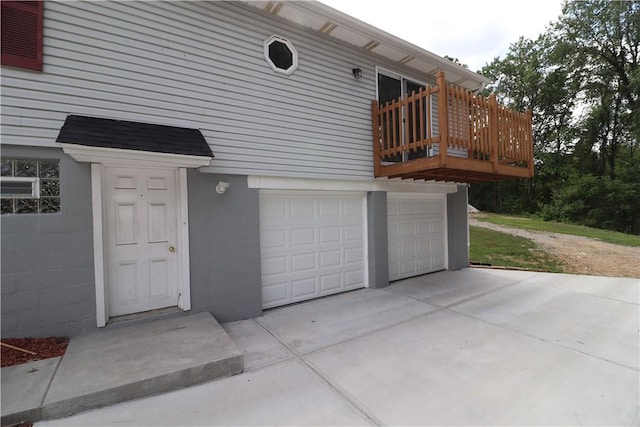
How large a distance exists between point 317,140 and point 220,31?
6.82 feet

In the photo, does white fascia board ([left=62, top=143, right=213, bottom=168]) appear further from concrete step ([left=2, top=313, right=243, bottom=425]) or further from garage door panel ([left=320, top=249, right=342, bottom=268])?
garage door panel ([left=320, top=249, right=342, bottom=268])

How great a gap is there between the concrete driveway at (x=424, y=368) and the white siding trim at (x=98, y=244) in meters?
1.33

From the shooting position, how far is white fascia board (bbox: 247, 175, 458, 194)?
434 cm

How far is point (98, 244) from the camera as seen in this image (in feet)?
10.4

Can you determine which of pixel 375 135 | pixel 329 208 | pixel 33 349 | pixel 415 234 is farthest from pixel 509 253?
pixel 33 349

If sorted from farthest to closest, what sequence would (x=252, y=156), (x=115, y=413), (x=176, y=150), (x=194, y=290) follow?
(x=252, y=156)
(x=194, y=290)
(x=176, y=150)
(x=115, y=413)

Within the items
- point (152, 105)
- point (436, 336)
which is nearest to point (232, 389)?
point (436, 336)

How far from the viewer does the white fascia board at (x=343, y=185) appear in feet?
14.3

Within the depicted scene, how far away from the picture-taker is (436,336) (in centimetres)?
356

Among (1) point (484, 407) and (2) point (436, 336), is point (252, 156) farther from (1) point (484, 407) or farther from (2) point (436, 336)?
(1) point (484, 407)

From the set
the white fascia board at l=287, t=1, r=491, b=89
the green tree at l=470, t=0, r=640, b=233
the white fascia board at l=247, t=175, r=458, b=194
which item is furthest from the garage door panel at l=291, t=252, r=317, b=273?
the green tree at l=470, t=0, r=640, b=233

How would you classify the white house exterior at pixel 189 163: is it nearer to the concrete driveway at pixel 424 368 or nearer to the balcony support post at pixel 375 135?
the balcony support post at pixel 375 135

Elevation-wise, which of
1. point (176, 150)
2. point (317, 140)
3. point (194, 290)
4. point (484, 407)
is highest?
point (317, 140)

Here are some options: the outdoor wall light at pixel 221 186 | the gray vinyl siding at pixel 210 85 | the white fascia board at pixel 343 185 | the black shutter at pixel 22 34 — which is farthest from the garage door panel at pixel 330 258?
the black shutter at pixel 22 34
